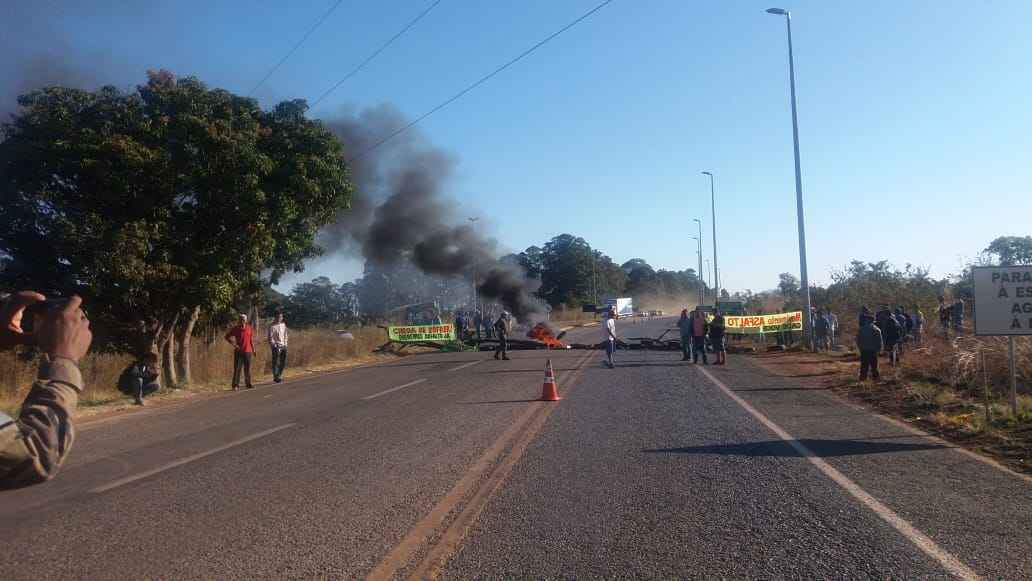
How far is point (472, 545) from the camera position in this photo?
532cm

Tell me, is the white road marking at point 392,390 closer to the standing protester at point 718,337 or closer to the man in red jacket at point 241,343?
the man in red jacket at point 241,343

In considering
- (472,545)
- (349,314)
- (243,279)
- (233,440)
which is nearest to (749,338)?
(243,279)

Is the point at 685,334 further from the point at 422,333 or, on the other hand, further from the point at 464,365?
the point at 422,333

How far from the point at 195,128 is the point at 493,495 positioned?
42.1ft

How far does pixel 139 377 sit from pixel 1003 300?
562 inches

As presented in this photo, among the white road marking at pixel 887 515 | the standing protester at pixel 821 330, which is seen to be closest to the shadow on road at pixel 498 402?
the white road marking at pixel 887 515

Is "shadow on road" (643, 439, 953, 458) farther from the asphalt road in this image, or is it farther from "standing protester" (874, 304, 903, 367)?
"standing protester" (874, 304, 903, 367)

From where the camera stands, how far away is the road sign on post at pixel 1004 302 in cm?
1098

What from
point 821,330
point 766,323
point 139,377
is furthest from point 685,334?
point 139,377

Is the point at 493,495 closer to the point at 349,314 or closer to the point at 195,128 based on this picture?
the point at 195,128

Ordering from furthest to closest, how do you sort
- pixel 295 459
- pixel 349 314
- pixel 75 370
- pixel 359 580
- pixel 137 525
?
pixel 349 314, pixel 295 459, pixel 137 525, pixel 359 580, pixel 75 370

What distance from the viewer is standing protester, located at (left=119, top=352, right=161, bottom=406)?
587 inches

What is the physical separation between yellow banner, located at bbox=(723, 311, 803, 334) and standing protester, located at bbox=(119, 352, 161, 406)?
21.8 m

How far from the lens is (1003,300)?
36.4ft
